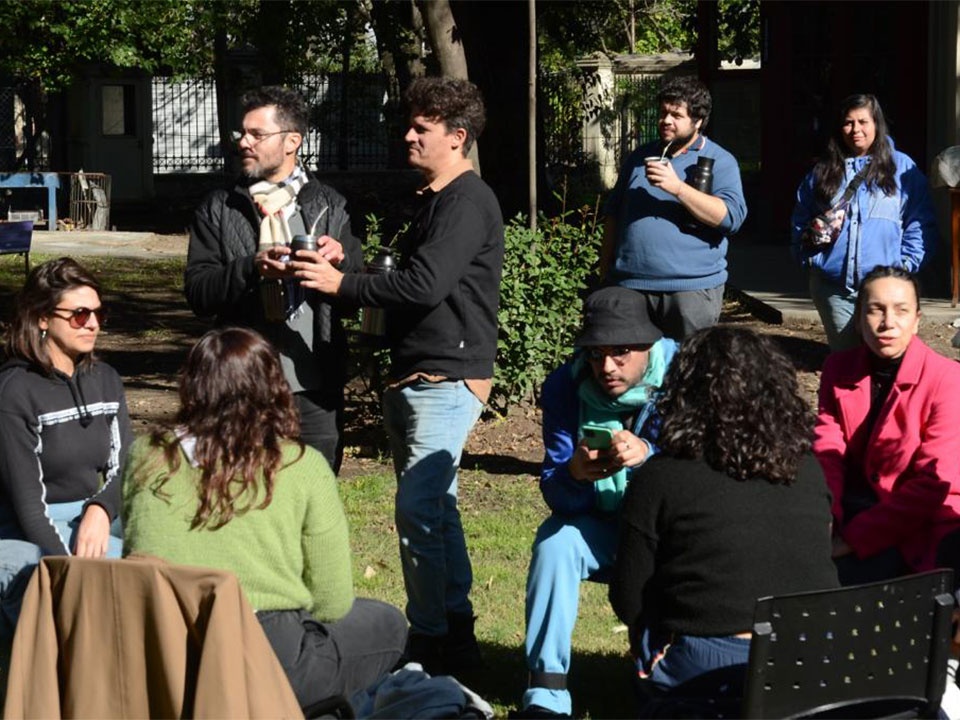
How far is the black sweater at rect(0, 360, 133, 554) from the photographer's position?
4.45m

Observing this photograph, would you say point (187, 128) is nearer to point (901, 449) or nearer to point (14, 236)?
point (14, 236)

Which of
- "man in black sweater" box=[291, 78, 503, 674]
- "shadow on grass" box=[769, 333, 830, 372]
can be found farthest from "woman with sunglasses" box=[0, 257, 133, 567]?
"shadow on grass" box=[769, 333, 830, 372]

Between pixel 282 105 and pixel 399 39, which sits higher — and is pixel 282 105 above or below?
below

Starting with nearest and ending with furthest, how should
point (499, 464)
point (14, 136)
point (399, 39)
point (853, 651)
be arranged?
point (853, 651), point (499, 464), point (399, 39), point (14, 136)

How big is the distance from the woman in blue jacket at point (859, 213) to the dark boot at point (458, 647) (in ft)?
7.61

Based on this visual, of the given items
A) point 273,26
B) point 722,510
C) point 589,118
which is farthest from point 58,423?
point 589,118

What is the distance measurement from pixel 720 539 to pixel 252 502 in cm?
112

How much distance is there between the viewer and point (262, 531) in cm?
362

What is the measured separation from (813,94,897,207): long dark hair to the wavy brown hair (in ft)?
11.3

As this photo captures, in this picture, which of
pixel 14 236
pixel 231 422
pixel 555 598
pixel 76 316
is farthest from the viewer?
pixel 14 236

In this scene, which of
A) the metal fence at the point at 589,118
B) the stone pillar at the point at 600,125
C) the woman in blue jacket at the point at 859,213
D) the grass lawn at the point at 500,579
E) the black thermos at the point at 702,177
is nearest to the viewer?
the grass lawn at the point at 500,579

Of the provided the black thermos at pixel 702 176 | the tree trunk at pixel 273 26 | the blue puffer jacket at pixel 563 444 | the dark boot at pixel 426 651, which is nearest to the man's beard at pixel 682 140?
the black thermos at pixel 702 176

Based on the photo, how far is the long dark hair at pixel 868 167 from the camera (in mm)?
6402

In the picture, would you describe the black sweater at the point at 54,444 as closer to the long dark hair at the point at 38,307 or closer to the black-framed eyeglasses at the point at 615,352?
the long dark hair at the point at 38,307
